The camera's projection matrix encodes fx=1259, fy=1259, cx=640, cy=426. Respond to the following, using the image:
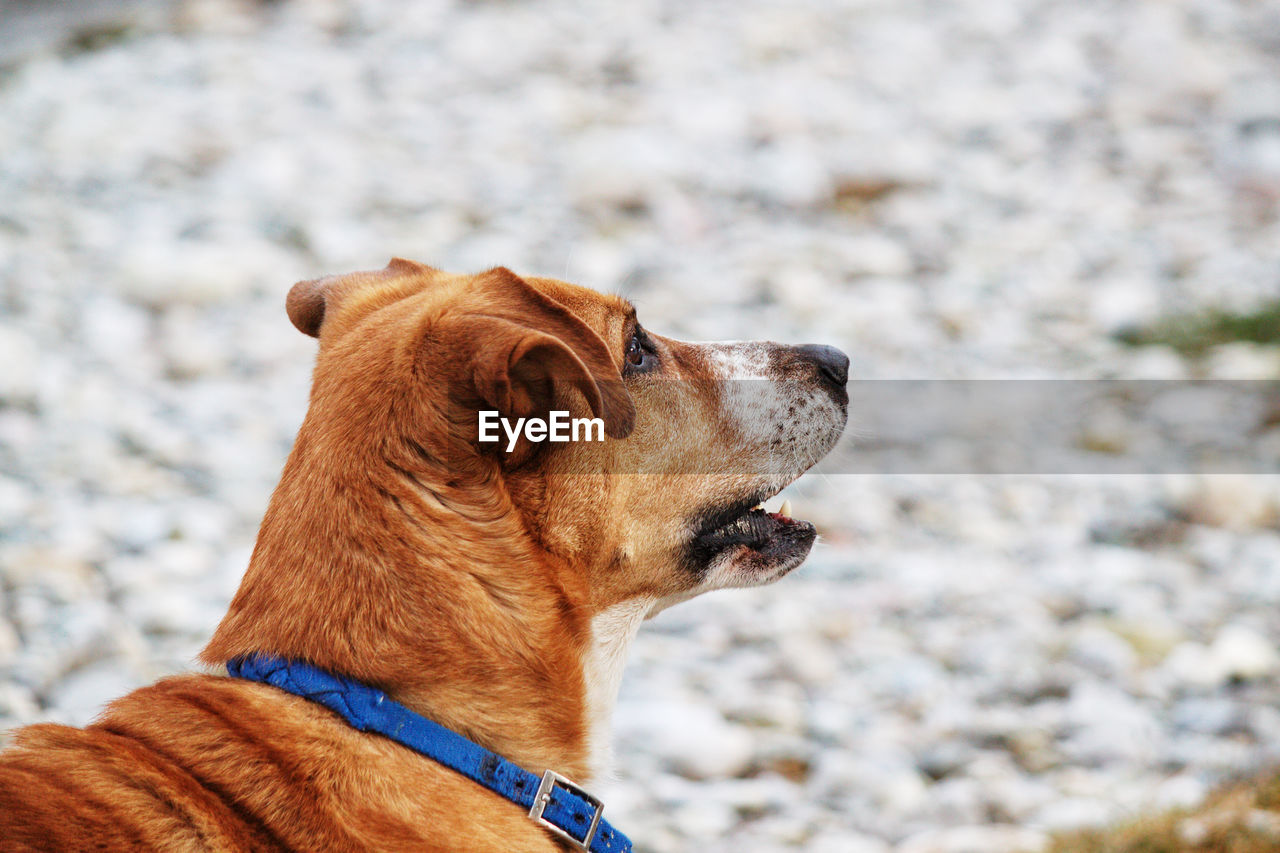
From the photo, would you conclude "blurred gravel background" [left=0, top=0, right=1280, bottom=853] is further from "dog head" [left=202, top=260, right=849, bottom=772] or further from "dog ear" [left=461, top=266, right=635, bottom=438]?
"dog ear" [left=461, top=266, right=635, bottom=438]

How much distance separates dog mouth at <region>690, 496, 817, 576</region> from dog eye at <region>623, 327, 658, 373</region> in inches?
16.3

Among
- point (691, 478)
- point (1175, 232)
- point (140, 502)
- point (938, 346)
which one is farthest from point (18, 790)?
point (1175, 232)

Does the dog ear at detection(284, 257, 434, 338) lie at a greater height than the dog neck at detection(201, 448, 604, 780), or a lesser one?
greater

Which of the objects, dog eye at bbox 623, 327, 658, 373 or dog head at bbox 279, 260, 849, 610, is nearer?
dog head at bbox 279, 260, 849, 610

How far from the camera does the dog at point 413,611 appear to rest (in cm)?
238

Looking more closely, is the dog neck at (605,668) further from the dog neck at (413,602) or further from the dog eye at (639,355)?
the dog eye at (639,355)

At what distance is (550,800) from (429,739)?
31cm

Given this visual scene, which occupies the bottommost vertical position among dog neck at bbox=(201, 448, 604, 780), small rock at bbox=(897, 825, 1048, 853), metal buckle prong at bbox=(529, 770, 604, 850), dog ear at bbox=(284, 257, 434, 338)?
metal buckle prong at bbox=(529, 770, 604, 850)

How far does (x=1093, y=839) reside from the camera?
3.68 m

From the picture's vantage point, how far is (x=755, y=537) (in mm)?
3307

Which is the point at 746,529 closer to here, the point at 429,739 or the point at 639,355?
the point at 639,355

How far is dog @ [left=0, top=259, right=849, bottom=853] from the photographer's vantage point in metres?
2.38

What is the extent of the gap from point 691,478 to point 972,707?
1.99m

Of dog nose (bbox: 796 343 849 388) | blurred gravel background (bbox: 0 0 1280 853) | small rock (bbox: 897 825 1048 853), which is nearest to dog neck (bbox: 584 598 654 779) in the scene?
dog nose (bbox: 796 343 849 388)
